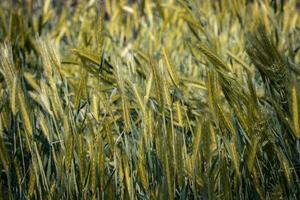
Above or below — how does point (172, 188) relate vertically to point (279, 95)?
below

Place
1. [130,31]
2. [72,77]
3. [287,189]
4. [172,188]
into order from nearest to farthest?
[172,188] → [287,189] → [72,77] → [130,31]

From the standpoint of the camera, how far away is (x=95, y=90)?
102 cm

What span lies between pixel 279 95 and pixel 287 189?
19cm

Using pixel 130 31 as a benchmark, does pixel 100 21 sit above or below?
below

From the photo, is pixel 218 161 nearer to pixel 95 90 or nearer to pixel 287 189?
pixel 287 189

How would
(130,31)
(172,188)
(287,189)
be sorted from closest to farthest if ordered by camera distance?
(172,188)
(287,189)
(130,31)

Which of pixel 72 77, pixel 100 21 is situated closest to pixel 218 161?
pixel 100 21

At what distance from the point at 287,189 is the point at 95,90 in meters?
0.39

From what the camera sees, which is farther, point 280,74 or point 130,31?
point 130,31

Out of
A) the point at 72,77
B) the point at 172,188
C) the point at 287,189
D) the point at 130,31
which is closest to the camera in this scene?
the point at 172,188

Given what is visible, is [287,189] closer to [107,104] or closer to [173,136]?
[173,136]

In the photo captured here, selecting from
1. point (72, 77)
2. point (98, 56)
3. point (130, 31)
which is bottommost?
point (98, 56)

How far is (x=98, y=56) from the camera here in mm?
1048

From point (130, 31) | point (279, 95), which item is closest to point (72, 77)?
point (130, 31)
